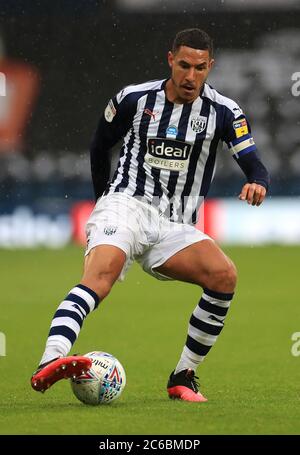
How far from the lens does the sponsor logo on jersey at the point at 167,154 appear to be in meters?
5.86

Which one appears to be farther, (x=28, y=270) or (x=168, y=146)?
(x=28, y=270)

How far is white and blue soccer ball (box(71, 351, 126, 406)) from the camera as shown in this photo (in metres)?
5.25

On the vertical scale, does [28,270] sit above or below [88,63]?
below

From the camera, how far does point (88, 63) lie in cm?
1536

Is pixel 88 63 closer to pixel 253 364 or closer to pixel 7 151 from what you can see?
pixel 7 151

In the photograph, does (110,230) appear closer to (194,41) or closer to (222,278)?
(222,278)

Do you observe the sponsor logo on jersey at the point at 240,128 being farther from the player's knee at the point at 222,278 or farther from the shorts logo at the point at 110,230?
the shorts logo at the point at 110,230

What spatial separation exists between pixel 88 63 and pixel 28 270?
11.3 feet

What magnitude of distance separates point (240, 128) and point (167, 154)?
0.44m

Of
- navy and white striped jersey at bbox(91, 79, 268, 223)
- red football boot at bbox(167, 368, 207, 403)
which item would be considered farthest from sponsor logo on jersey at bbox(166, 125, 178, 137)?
red football boot at bbox(167, 368, 207, 403)

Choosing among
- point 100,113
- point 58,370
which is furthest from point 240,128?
point 100,113

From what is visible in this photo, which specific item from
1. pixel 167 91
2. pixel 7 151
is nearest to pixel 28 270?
pixel 7 151
